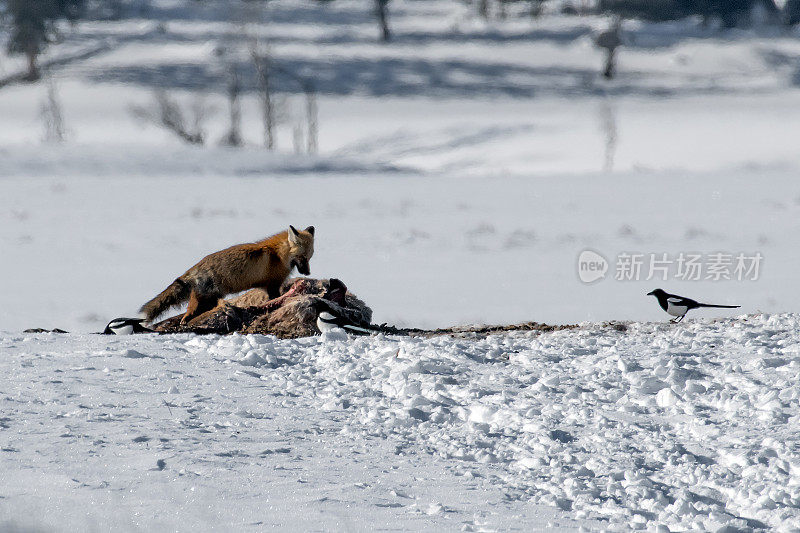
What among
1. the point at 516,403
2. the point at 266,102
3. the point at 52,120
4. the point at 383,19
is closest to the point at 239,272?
the point at 516,403

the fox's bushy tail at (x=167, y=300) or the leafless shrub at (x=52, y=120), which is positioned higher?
the fox's bushy tail at (x=167, y=300)

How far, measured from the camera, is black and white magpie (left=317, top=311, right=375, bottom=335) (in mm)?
7586

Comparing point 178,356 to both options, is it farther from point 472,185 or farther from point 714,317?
point 472,185

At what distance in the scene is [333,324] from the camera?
7.62 meters

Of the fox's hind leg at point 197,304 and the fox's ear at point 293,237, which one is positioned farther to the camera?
the fox's hind leg at point 197,304

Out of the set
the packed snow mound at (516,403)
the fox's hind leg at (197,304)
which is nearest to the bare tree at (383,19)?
the fox's hind leg at (197,304)

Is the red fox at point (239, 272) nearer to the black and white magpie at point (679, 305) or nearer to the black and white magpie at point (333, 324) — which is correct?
the black and white magpie at point (333, 324)

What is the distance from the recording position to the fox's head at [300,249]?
7.53 m

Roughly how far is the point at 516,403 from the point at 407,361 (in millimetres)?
999

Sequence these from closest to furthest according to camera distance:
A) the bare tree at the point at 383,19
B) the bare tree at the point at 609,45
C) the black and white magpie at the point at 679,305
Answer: the black and white magpie at the point at 679,305, the bare tree at the point at 609,45, the bare tree at the point at 383,19

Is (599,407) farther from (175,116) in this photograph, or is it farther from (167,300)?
(175,116)

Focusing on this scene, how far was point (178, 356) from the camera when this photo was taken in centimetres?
699

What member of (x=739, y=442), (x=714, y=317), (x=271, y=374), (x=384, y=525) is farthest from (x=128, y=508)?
(x=714, y=317)

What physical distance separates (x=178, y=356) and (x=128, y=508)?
2.58m
